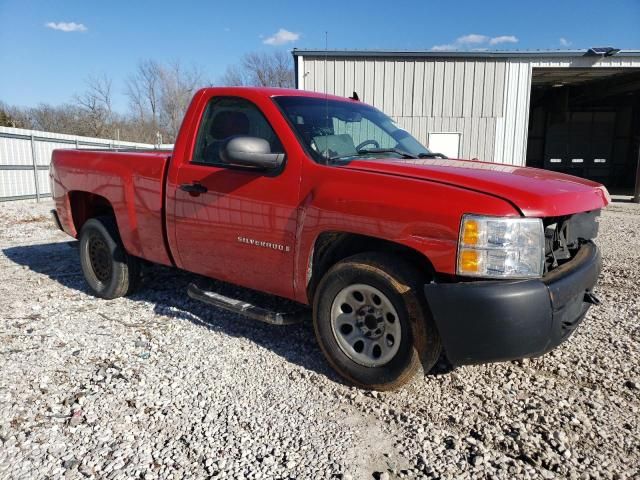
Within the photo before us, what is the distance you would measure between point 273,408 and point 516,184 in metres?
1.88

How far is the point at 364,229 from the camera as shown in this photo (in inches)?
108

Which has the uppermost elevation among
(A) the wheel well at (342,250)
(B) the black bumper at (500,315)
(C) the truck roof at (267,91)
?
(C) the truck roof at (267,91)

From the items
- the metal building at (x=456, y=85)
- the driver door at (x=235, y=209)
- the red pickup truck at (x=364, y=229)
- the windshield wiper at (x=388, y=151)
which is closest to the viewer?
the red pickup truck at (x=364, y=229)

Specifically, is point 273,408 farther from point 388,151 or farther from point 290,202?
point 388,151

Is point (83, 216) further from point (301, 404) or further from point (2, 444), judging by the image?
point (301, 404)

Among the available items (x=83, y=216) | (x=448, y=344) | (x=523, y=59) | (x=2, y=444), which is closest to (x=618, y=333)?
(x=448, y=344)

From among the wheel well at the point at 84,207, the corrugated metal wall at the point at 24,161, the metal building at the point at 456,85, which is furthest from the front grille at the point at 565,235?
the corrugated metal wall at the point at 24,161

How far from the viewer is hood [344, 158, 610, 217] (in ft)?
7.98

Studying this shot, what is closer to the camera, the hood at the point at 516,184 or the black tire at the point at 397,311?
the hood at the point at 516,184

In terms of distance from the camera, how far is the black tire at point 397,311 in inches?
104

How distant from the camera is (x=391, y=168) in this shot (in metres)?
2.88

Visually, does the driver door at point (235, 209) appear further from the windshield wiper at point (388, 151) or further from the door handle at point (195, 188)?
the windshield wiper at point (388, 151)

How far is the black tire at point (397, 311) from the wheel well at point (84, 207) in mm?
3116

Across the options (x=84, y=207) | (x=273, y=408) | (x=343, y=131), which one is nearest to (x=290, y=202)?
(x=343, y=131)
